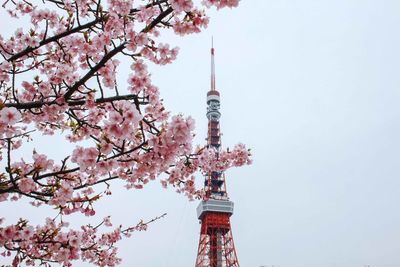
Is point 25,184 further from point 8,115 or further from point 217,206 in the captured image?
point 217,206

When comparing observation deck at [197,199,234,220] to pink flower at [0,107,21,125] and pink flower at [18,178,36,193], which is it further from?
pink flower at [0,107,21,125]

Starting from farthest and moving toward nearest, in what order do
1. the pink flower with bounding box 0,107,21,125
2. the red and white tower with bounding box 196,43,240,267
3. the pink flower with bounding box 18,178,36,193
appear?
the red and white tower with bounding box 196,43,240,267
the pink flower with bounding box 18,178,36,193
the pink flower with bounding box 0,107,21,125

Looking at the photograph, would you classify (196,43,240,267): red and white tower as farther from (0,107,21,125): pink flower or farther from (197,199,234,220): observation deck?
(0,107,21,125): pink flower

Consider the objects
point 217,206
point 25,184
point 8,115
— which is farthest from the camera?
point 217,206

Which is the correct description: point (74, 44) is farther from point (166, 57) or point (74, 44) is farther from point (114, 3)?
point (166, 57)

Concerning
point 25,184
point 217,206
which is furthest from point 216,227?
point 25,184

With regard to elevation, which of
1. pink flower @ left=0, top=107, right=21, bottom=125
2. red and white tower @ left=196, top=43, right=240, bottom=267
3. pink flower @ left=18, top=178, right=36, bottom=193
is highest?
red and white tower @ left=196, top=43, right=240, bottom=267

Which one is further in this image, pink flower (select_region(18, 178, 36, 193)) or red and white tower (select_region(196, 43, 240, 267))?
red and white tower (select_region(196, 43, 240, 267))

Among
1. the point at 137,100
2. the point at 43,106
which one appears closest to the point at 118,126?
the point at 137,100

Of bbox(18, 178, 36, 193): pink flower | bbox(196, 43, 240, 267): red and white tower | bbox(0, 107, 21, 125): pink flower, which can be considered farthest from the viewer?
bbox(196, 43, 240, 267): red and white tower

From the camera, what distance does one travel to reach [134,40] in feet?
9.02

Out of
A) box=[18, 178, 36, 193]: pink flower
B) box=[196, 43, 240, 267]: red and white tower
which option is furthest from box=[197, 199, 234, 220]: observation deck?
box=[18, 178, 36, 193]: pink flower

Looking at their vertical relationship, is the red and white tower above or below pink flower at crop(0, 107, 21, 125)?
above

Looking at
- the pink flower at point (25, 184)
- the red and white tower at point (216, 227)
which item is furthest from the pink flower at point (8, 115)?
the red and white tower at point (216, 227)
